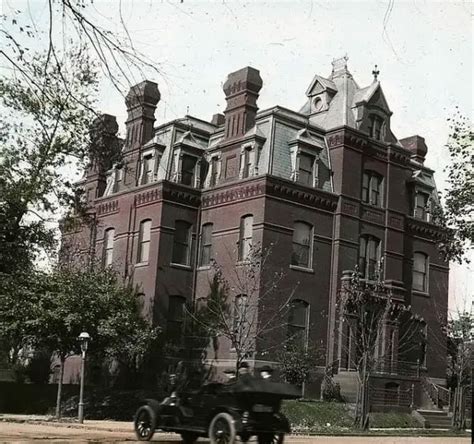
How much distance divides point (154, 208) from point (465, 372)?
1437cm

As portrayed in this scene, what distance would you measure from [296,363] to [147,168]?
10986mm

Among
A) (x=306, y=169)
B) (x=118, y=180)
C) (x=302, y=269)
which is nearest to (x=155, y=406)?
(x=302, y=269)

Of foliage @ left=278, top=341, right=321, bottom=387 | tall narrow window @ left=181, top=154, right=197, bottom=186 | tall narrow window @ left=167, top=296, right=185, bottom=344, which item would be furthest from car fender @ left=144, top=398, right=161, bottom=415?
tall narrow window @ left=181, top=154, right=197, bottom=186

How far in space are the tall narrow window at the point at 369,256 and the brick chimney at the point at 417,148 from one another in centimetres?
746

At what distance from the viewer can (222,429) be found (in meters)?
10.7

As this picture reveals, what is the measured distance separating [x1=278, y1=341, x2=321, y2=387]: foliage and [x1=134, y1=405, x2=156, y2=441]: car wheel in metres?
16.1

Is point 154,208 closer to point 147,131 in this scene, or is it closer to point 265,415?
point 147,131

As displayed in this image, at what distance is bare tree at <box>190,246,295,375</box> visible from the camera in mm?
28047

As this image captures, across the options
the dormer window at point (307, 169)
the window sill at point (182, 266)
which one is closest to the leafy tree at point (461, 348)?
the dormer window at point (307, 169)

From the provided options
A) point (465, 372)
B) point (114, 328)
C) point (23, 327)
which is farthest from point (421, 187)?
point (23, 327)

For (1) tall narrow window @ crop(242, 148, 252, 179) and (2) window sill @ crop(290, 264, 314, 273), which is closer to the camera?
(2) window sill @ crop(290, 264, 314, 273)

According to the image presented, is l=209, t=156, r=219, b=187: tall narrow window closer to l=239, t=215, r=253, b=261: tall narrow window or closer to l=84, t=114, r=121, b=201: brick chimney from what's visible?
l=239, t=215, r=253, b=261: tall narrow window

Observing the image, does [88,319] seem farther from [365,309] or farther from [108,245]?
[365,309]

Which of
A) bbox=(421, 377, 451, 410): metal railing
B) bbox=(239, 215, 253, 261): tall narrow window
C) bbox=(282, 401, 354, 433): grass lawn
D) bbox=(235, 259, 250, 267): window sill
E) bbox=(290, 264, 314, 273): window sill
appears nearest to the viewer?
bbox=(282, 401, 354, 433): grass lawn
